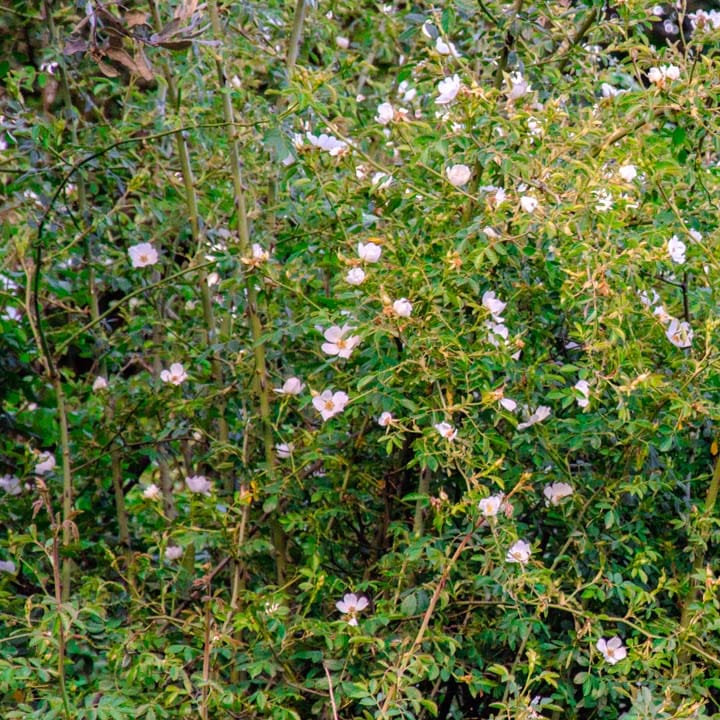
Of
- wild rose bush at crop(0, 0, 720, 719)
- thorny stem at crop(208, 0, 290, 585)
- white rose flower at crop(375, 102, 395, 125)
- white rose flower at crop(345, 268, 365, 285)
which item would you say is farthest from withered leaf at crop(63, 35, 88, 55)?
white rose flower at crop(345, 268, 365, 285)

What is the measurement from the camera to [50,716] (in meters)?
2.14

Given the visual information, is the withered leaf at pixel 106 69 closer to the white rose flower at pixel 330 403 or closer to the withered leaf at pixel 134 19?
the withered leaf at pixel 134 19

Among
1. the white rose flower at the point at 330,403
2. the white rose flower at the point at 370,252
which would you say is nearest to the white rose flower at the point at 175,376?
the white rose flower at the point at 330,403

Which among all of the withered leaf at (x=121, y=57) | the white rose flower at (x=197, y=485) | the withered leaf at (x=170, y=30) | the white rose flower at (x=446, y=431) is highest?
the withered leaf at (x=170, y=30)

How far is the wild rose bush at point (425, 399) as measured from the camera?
2.18m

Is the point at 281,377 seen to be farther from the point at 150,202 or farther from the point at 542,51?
the point at 542,51

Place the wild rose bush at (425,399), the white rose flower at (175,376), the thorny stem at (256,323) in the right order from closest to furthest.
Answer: the wild rose bush at (425,399), the thorny stem at (256,323), the white rose flower at (175,376)

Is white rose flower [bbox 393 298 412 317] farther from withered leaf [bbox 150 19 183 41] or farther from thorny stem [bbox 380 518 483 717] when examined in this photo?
withered leaf [bbox 150 19 183 41]

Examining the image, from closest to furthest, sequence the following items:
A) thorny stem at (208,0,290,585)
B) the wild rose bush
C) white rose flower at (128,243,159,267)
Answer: the wild rose bush
thorny stem at (208,0,290,585)
white rose flower at (128,243,159,267)

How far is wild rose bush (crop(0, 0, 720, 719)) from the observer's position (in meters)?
2.18

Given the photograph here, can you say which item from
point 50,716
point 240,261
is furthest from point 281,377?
point 50,716

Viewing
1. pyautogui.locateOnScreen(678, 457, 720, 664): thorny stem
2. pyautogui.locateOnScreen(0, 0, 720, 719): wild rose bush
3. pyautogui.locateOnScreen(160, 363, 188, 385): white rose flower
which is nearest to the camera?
pyautogui.locateOnScreen(0, 0, 720, 719): wild rose bush

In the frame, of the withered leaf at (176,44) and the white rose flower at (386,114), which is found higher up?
the withered leaf at (176,44)

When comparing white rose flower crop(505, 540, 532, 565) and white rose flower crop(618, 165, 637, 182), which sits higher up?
white rose flower crop(618, 165, 637, 182)
